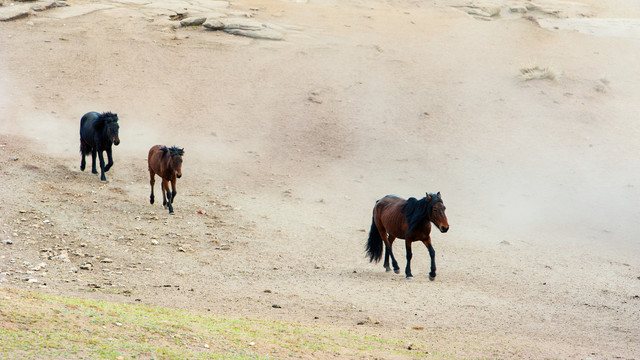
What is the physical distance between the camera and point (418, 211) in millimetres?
11734

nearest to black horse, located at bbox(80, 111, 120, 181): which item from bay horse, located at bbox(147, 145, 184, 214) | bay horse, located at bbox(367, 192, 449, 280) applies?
bay horse, located at bbox(147, 145, 184, 214)

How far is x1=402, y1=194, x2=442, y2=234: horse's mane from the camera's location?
11548 mm

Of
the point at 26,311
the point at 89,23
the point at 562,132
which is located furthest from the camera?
the point at 89,23

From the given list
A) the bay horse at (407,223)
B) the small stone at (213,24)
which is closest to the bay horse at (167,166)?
the bay horse at (407,223)

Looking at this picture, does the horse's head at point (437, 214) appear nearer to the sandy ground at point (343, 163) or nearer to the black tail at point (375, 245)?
the sandy ground at point (343, 163)

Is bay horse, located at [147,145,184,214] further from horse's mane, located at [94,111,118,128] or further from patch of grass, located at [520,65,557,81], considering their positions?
patch of grass, located at [520,65,557,81]

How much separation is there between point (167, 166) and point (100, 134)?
10.0 ft

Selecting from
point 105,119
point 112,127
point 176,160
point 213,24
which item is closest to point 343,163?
point 176,160

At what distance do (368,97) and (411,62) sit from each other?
393cm

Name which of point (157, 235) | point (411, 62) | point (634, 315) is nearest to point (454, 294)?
point (634, 315)

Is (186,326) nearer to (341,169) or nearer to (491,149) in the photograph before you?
(341,169)

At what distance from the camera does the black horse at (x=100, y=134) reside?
55.3ft

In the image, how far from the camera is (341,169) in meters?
20.1

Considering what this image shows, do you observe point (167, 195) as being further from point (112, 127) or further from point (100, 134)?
point (100, 134)
